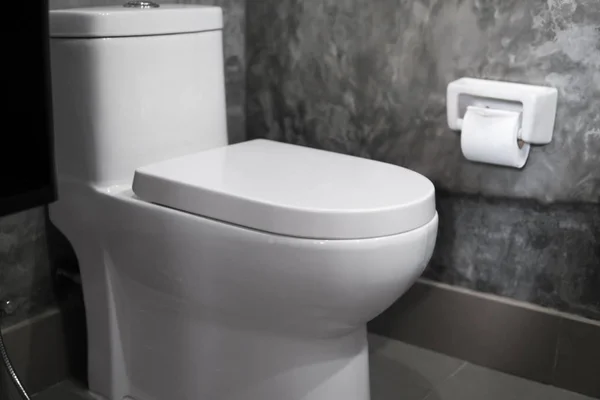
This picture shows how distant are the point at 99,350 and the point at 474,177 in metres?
0.85

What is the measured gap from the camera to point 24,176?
2.94ft

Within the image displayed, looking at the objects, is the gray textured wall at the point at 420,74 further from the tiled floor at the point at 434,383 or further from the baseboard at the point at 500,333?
the tiled floor at the point at 434,383

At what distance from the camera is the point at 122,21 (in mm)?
1286

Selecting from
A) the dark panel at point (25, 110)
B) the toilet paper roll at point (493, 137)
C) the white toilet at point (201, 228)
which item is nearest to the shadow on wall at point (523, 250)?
the toilet paper roll at point (493, 137)

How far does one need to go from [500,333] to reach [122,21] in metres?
1.00

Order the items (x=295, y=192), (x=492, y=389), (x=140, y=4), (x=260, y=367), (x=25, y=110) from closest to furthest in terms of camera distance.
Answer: (x=25, y=110)
(x=295, y=192)
(x=260, y=367)
(x=140, y=4)
(x=492, y=389)

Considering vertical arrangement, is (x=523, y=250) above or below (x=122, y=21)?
below

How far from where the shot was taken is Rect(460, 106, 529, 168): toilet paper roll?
55.7 inches

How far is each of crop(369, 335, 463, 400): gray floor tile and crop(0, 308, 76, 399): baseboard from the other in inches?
25.8

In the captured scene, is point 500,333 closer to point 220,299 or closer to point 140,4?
point 220,299

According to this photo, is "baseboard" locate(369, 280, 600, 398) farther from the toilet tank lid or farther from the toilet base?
the toilet tank lid

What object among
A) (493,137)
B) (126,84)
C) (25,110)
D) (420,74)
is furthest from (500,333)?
(25,110)

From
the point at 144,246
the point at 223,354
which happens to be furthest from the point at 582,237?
the point at 144,246

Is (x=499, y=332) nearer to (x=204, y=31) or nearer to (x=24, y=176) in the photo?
(x=204, y=31)
